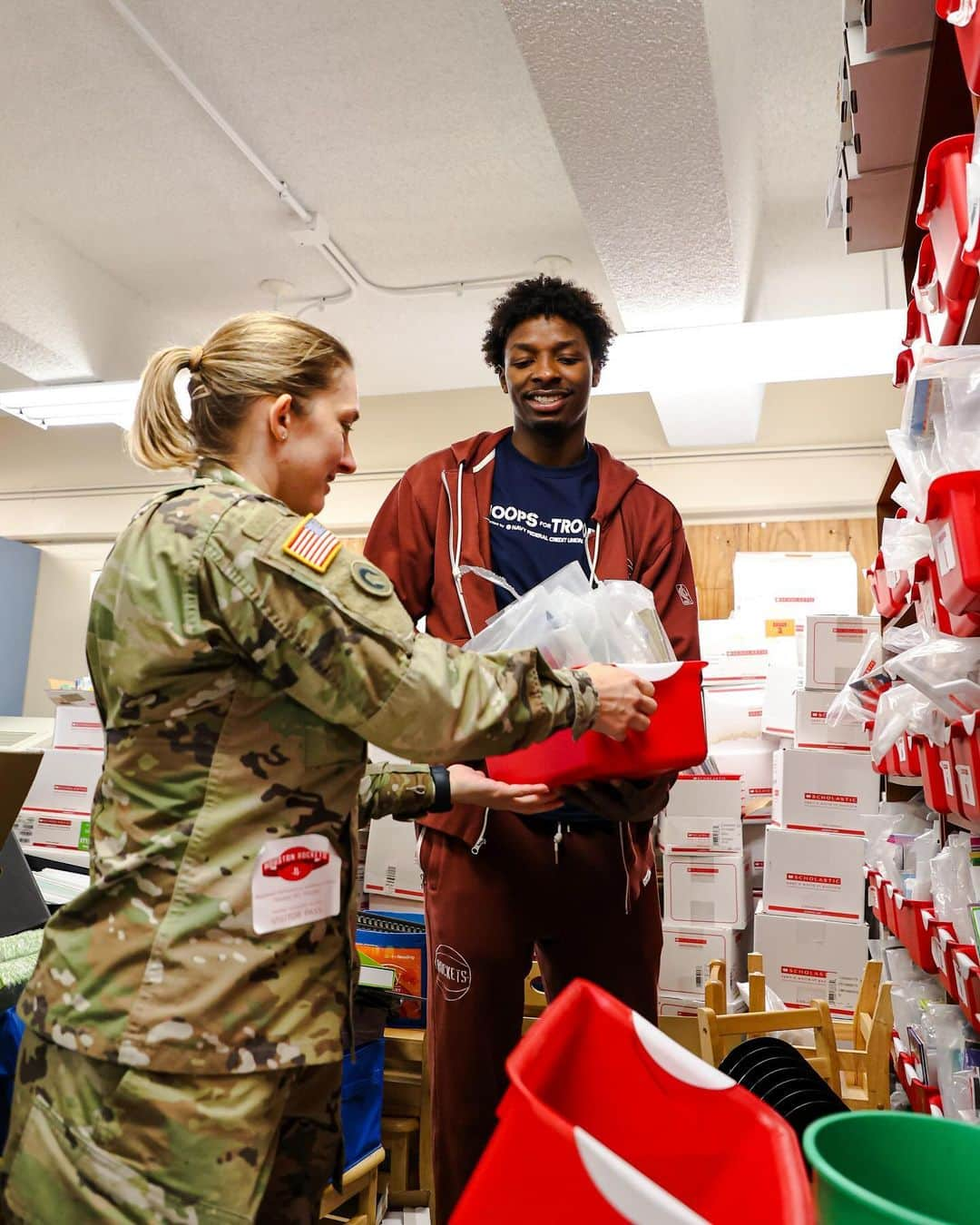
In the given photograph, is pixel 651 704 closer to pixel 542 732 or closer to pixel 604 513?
pixel 542 732

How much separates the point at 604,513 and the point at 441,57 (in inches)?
83.6

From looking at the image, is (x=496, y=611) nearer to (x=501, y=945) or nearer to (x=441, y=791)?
(x=441, y=791)

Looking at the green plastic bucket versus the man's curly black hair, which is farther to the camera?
the man's curly black hair

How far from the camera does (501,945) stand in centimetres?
161

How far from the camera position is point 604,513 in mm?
1825

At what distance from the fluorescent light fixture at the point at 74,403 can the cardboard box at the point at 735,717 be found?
10.1 feet

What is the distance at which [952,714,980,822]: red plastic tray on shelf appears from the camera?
4.33 ft

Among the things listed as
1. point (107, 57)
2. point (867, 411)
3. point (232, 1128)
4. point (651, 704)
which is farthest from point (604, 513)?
point (867, 411)

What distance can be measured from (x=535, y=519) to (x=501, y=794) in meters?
0.59

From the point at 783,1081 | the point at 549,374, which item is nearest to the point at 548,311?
the point at 549,374

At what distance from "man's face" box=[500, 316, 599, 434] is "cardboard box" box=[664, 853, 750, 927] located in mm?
2710

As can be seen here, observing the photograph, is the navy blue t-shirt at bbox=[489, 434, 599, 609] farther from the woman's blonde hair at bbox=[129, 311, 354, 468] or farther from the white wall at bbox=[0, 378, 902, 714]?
the white wall at bbox=[0, 378, 902, 714]

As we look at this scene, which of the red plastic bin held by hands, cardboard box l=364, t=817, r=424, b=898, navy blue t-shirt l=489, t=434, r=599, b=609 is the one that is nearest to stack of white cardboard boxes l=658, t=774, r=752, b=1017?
cardboard box l=364, t=817, r=424, b=898

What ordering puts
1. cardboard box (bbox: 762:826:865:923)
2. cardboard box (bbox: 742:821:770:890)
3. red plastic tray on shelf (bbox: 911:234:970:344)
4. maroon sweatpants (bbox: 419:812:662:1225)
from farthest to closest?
cardboard box (bbox: 742:821:770:890), cardboard box (bbox: 762:826:865:923), maroon sweatpants (bbox: 419:812:662:1225), red plastic tray on shelf (bbox: 911:234:970:344)
